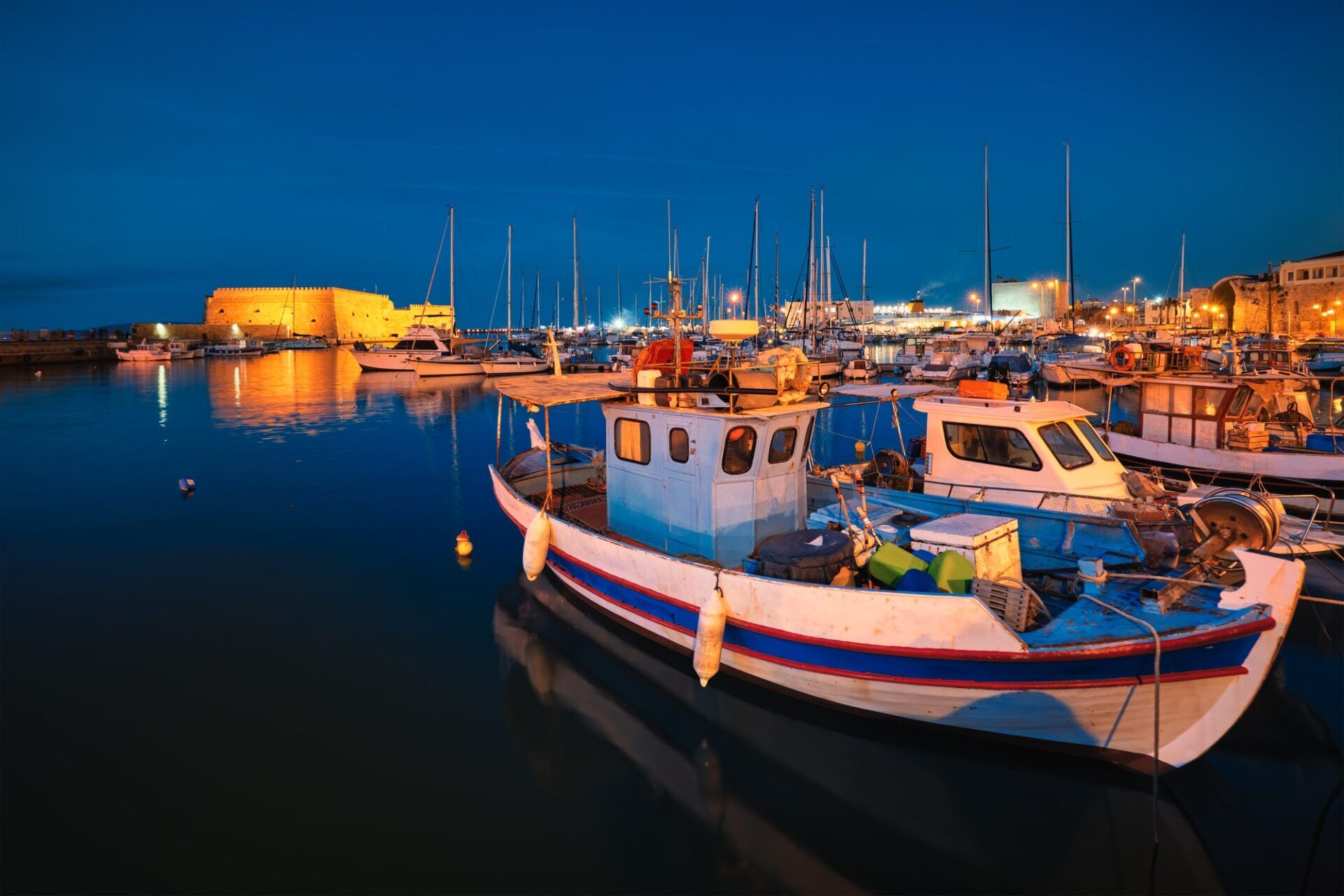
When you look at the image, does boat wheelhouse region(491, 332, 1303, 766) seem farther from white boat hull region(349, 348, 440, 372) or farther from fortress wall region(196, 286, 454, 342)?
fortress wall region(196, 286, 454, 342)

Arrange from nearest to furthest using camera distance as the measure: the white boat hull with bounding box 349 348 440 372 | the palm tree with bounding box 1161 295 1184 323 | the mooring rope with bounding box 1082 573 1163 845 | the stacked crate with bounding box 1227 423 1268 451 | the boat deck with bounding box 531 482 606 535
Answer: the mooring rope with bounding box 1082 573 1163 845 < the boat deck with bounding box 531 482 606 535 < the stacked crate with bounding box 1227 423 1268 451 < the white boat hull with bounding box 349 348 440 372 < the palm tree with bounding box 1161 295 1184 323

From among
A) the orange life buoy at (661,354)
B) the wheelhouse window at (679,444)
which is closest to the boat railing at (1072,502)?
the wheelhouse window at (679,444)

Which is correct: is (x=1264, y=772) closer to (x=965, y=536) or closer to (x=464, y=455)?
(x=965, y=536)

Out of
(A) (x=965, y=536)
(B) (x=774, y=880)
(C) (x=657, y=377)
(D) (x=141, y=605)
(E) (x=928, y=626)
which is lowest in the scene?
(B) (x=774, y=880)

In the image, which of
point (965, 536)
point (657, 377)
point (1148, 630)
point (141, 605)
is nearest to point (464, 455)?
point (141, 605)

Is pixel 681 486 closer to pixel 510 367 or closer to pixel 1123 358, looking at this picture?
pixel 1123 358

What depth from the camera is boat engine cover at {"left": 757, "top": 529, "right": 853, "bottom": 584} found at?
24.6 feet

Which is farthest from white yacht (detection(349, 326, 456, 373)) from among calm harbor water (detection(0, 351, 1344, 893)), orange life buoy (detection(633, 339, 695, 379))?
orange life buoy (detection(633, 339, 695, 379))

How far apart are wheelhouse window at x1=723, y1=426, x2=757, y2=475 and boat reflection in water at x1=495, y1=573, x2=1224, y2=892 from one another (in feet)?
8.49

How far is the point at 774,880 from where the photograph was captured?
5.86 m

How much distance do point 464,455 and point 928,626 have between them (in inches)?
879

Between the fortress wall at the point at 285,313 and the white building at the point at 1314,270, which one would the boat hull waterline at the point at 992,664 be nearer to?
the white building at the point at 1314,270

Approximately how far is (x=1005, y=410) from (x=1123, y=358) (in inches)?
316

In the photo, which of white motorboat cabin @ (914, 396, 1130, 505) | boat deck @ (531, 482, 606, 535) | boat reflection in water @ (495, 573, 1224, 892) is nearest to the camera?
boat reflection in water @ (495, 573, 1224, 892)
